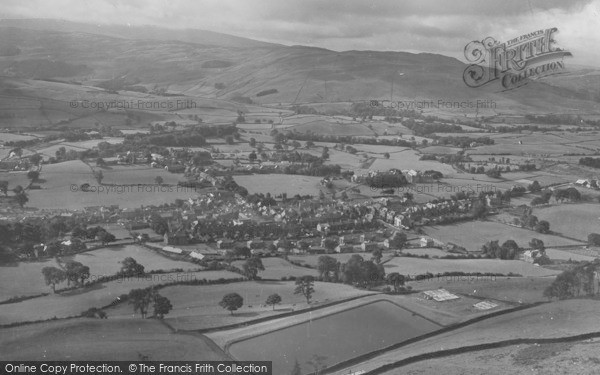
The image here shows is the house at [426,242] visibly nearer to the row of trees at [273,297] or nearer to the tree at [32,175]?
the row of trees at [273,297]

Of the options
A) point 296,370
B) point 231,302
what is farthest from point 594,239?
point 296,370

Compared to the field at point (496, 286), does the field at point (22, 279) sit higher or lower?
lower

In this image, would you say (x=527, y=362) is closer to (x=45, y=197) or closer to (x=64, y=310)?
(x=64, y=310)

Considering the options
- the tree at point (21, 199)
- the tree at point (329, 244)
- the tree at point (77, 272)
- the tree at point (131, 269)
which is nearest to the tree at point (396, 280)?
the tree at point (329, 244)

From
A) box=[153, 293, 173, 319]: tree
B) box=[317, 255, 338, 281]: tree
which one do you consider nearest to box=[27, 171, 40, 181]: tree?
box=[317, 255, 338, 281]: tree

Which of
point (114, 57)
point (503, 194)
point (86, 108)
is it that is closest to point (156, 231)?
point (503, 194)

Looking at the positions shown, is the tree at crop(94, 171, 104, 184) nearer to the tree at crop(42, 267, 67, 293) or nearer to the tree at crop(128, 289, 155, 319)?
the tree at crop(42, 267, 67, 293)
